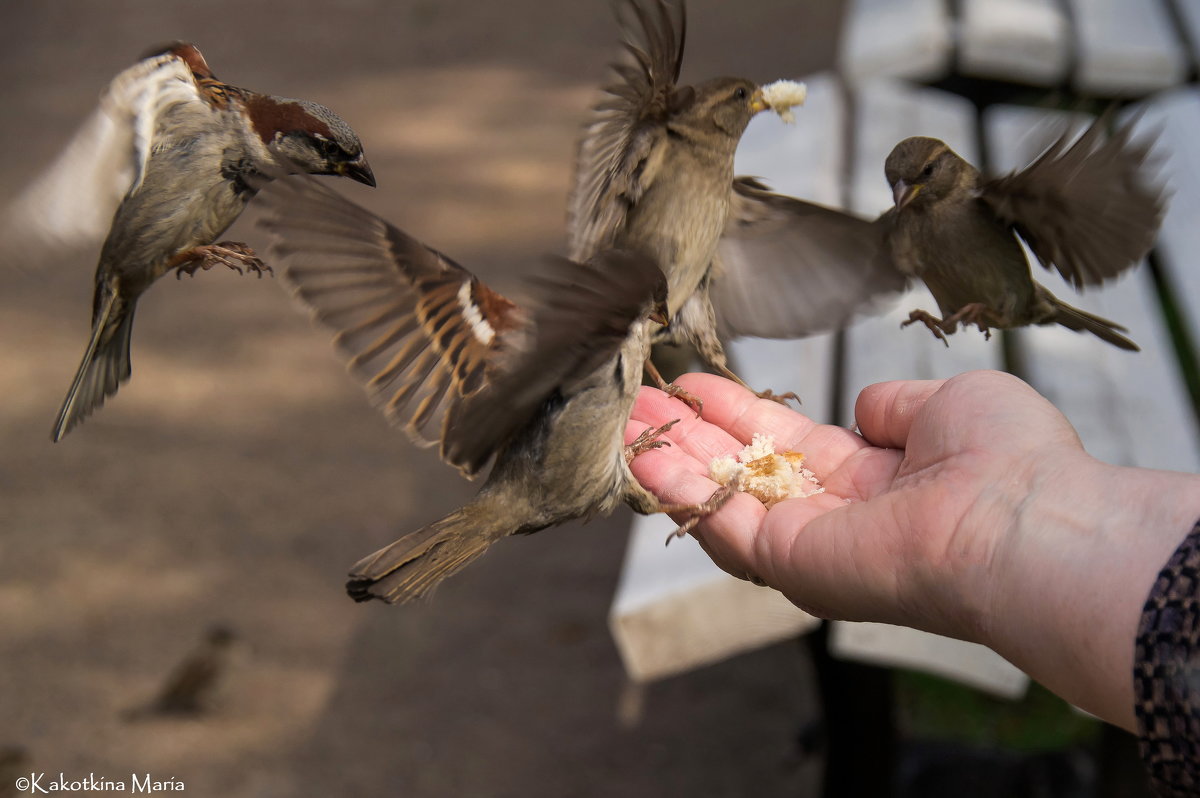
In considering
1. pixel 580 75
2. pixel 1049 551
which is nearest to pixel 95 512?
pixel 1049 551

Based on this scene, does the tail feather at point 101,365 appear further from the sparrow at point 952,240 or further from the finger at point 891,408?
the finger at point 891,408

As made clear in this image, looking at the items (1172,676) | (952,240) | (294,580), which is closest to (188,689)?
(294,580)

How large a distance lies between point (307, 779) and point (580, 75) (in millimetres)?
6269

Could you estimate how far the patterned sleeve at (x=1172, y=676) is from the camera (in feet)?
4.35

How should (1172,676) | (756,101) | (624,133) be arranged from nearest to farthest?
(1172,676) < (624,133) < (756,101)

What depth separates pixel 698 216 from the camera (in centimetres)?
243

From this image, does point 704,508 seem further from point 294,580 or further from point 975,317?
point 294,580

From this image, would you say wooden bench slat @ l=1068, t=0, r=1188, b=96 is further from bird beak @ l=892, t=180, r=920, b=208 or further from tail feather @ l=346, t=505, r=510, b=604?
tail feather @ l=346, t=505, r=510, b=604

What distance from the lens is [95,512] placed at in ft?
17.3

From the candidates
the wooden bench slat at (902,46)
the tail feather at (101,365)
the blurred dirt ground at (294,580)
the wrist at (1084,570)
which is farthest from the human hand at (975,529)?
the wooden bench slat at (902,46)

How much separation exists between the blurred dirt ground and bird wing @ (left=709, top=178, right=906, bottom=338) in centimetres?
141

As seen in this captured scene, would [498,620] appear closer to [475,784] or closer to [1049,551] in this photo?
[475,784]

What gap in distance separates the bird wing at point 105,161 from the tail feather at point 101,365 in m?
0.12

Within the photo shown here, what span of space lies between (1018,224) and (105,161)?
1632 millimetres
